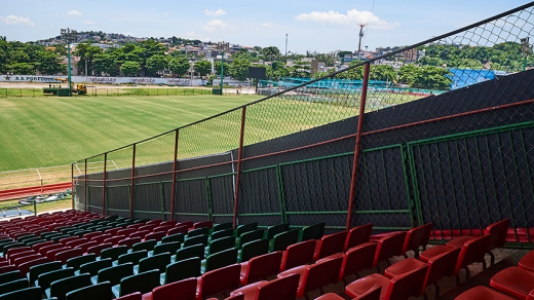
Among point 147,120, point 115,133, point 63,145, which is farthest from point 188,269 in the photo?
point 147,120

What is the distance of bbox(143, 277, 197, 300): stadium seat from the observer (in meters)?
3.47

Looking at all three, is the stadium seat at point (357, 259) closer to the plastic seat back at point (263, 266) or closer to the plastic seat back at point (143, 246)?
the plastic seat back at point (263, 266)

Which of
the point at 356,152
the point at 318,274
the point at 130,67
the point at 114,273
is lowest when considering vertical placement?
the point at 114,273

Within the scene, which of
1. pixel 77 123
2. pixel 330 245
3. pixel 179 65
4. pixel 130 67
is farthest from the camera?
pixel 179 65

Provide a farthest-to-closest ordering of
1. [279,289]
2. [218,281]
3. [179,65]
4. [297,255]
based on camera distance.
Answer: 1. [179,65]
2. [297,255]
3. [218,281]
4. [279,289]

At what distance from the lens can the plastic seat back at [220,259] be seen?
4614 mm

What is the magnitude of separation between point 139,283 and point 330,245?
2.13m

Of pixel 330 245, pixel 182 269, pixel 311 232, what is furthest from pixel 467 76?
pixel 182 269

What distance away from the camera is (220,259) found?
15.4ft

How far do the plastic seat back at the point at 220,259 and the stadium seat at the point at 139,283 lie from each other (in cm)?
63

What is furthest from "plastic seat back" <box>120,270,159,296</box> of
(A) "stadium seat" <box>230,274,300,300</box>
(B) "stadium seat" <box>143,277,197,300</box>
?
A: (A) "stadium seat" <box>230,274,300,300</box>

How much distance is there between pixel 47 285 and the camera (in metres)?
4.70

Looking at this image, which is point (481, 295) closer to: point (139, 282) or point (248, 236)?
point (139, 282)

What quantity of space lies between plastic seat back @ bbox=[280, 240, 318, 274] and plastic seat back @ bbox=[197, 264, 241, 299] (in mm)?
611
